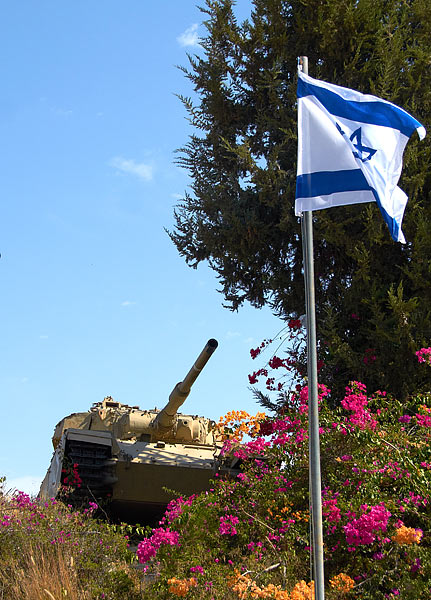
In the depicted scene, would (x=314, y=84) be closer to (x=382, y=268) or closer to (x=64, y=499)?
(x=382, y=268)

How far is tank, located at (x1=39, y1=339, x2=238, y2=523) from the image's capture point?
33.6ft

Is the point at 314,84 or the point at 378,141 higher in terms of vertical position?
the point at 314,84

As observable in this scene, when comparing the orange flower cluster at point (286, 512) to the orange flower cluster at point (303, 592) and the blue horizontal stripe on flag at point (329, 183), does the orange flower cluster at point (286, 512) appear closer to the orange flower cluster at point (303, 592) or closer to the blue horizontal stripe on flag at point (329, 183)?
the orange flower cluster at point (303, 592)

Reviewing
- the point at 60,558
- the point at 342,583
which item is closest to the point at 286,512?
the point at 342,583

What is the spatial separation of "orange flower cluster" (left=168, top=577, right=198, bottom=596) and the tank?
11.0 ft

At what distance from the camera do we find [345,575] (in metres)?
6.12

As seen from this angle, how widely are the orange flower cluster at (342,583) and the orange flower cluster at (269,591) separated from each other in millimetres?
365

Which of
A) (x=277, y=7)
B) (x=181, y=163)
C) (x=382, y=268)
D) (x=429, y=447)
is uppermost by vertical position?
(x=277, y=7)

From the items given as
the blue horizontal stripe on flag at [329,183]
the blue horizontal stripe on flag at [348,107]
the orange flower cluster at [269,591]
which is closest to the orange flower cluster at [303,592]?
the orange flower cluster at [269,591]

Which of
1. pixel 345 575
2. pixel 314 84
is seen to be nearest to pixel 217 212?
pixel 314 84

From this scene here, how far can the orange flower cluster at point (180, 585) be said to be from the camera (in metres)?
5.86

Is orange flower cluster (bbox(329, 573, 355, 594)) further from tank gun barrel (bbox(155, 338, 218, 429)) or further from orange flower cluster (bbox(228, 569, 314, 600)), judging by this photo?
tank gun barrel (bbox(155, 338, 218, 429))

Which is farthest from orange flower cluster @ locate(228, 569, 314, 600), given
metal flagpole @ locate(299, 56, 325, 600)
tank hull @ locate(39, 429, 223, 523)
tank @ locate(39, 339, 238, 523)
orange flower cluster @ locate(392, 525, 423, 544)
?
tank hull @ locate(39, 429, 223, 523)

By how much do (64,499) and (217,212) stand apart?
5150 millimetres
